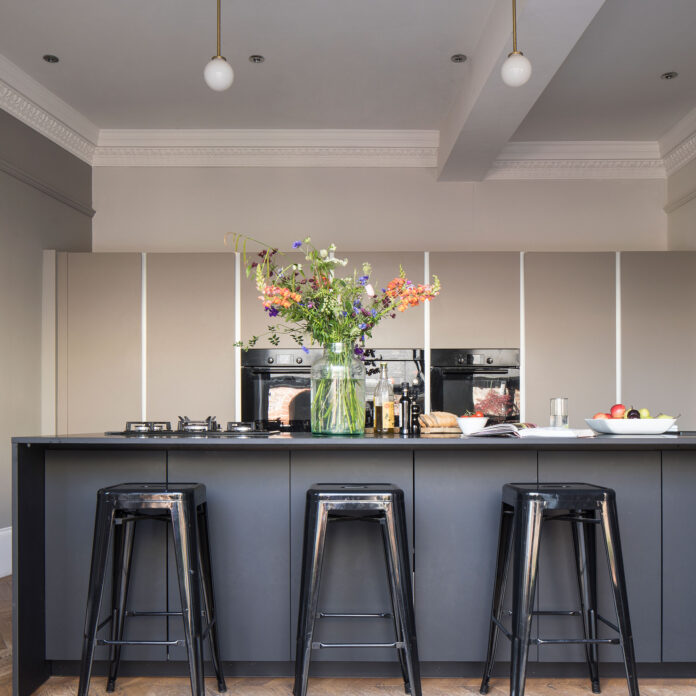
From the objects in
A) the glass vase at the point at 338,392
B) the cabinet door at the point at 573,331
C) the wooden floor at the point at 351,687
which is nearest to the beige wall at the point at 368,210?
the cabinet door at the point at 573,331

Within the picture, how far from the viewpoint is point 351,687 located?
2.52 meters

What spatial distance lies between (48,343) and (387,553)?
3.31 meters

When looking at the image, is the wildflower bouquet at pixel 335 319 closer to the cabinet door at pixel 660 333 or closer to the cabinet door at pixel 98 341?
the cabinet door at pixel 98 341

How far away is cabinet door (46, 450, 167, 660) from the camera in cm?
257

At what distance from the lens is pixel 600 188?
5414 mm

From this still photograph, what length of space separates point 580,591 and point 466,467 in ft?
2.03

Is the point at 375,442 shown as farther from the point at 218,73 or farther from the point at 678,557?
the point at 218,73

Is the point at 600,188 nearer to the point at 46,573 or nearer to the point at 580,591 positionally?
the point at 580,591

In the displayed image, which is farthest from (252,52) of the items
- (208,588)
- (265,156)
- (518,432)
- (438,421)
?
(208,588)

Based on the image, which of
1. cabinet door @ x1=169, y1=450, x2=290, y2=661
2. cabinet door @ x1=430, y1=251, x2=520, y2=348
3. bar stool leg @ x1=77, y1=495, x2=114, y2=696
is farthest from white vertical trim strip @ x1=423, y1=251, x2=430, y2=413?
bar stool leg @ x1=77, y1=495, x2=114, y2=696

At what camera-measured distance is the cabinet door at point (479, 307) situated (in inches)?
187

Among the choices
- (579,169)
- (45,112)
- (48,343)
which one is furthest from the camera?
(579,169)

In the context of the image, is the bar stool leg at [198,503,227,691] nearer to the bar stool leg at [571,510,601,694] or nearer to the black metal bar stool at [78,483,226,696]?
the black metal bar stool at [78,483,226,696]

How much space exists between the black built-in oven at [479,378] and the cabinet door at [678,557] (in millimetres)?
2148
